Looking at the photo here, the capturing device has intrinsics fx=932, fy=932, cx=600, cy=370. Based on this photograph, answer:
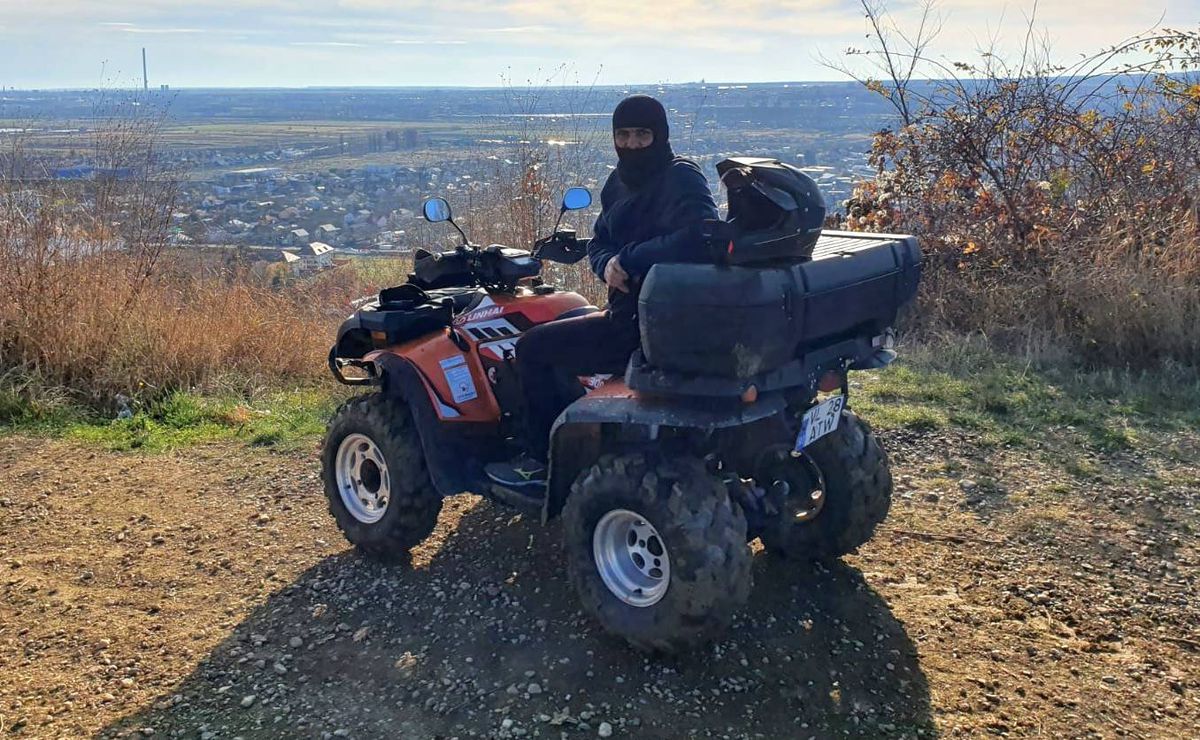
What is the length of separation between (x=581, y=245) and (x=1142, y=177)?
5913 mm

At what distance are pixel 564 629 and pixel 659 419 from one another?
1.02m

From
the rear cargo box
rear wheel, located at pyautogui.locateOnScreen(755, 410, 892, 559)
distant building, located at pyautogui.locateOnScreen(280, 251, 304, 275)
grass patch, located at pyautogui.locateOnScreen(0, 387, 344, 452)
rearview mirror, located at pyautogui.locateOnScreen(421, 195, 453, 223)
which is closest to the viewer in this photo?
the rear cargo box

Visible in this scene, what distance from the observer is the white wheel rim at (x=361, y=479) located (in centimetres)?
430

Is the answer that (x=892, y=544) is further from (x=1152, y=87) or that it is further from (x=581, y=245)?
(x=1152, y=87)

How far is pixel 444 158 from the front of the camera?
43.7 ft

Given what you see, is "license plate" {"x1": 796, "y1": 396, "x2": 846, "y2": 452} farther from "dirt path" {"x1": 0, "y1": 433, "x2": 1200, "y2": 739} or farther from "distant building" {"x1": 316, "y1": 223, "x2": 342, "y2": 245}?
"distant building" {"x1": 316, "y1": 223, "x2": 342, "y2": 245}

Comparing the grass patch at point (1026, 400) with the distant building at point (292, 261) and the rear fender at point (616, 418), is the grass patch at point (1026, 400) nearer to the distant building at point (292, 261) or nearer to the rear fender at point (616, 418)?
the rear fender at point (616, 418)

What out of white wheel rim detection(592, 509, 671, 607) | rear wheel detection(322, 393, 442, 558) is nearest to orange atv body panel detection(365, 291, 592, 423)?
rear wheel detection(322, 393, 442, 558)

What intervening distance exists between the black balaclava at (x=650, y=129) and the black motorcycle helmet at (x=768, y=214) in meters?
0.64

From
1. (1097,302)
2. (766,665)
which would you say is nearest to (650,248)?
(766,665)

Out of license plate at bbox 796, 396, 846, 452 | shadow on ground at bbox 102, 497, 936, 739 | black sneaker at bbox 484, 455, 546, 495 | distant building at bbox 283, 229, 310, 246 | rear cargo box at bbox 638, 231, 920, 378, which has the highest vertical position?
rear cargo box at bbox 638, 231, 920, 378

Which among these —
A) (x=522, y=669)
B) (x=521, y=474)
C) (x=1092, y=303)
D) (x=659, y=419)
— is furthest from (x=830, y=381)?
(x=1092, y=303)

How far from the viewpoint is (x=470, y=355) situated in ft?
13.5

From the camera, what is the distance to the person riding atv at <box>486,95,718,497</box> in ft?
11.7
